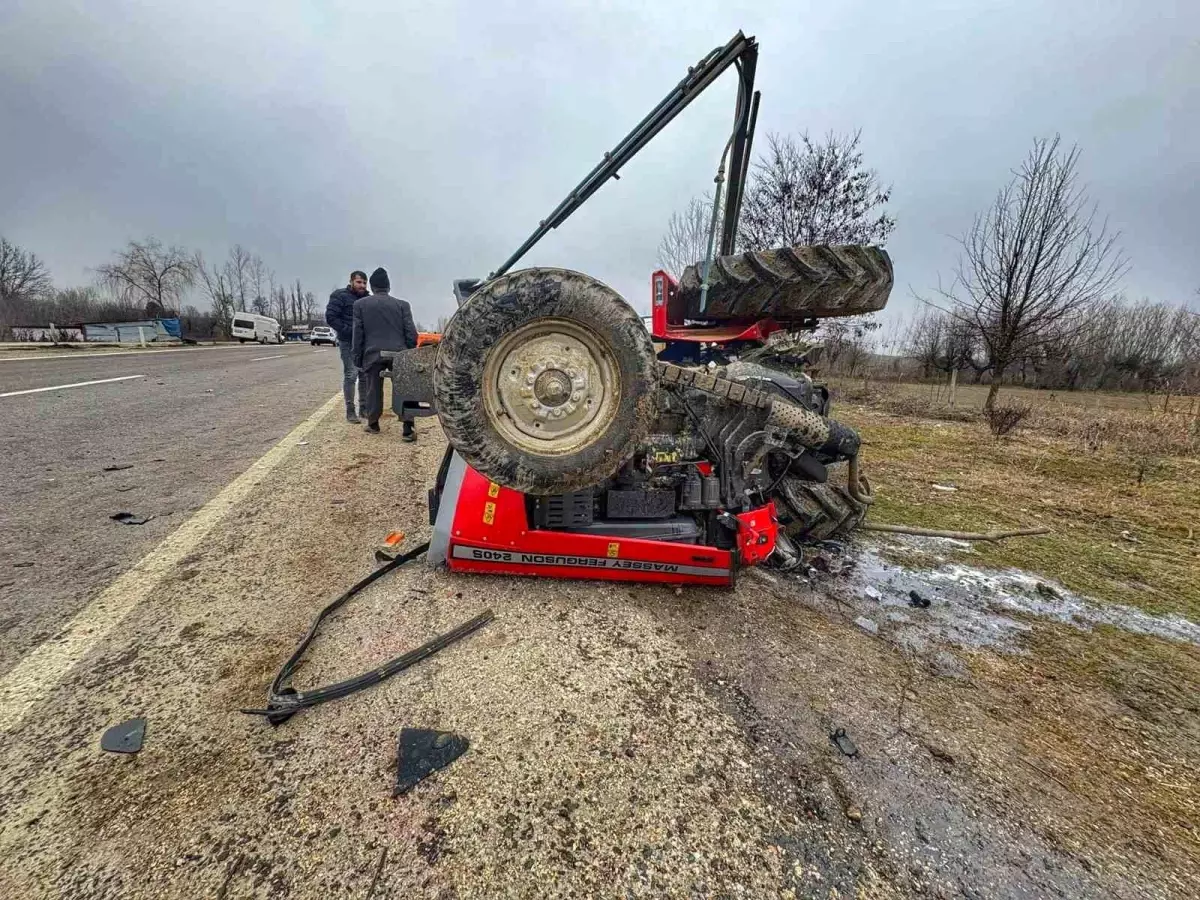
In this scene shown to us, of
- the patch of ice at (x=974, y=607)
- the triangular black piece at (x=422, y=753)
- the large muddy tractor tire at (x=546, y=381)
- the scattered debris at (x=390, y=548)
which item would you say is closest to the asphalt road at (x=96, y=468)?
the scattered debris at (x=390, y=548)

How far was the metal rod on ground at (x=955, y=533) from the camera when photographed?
3.32m

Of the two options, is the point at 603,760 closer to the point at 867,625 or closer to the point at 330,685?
the point at 330,685

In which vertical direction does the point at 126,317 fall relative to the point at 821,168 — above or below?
below

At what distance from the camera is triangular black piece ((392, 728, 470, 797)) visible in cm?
128

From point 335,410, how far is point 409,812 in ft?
22.5

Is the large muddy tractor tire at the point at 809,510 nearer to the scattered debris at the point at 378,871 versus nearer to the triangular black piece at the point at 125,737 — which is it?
the scattered debris at the point at 378,871

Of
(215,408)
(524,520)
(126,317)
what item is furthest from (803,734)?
(126,317)

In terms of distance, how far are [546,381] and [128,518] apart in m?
2.73

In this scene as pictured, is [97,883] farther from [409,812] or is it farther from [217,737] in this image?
[409,812]

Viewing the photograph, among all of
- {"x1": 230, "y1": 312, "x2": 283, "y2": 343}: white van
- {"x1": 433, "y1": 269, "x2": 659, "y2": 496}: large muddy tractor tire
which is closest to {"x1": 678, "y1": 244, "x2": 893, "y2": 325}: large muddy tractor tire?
{"x1": 433, "y1": 269, "x2": 659, "y2": 496}: large muddy tractor tire

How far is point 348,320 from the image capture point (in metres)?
6.32

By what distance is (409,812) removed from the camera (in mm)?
1194

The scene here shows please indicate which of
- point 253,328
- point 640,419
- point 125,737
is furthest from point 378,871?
point 253,328

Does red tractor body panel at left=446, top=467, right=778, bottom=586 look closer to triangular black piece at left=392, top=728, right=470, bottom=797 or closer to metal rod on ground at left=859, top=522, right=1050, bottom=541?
triangular black piece at left=392, top=728, right=470, bottom=797
